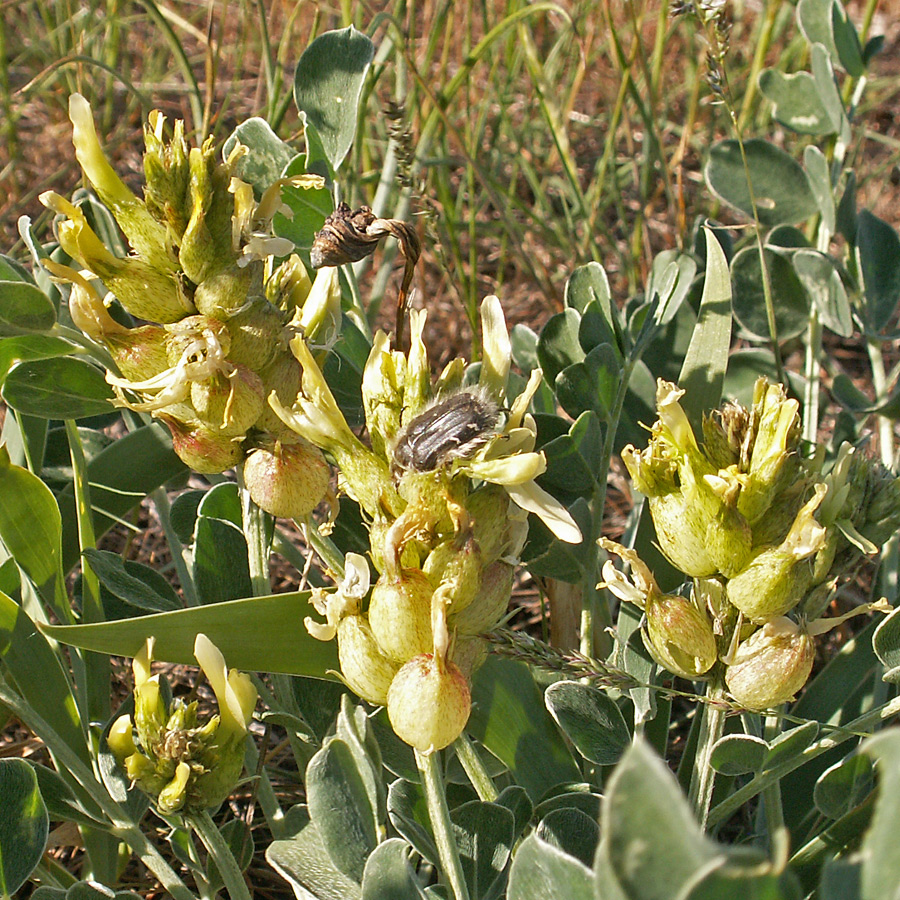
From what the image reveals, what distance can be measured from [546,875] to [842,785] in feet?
1.27

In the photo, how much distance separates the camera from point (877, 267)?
169cm

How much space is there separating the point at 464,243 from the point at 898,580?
160 cm

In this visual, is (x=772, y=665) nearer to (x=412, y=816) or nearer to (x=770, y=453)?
(x=770, y=453)

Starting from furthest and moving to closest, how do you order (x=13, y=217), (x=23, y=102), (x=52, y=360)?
(x=23, y=102)
(x=13, y=217)
(x=52, y=360)

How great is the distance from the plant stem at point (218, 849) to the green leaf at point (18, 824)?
0.49ft

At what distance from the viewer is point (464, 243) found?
109 inches

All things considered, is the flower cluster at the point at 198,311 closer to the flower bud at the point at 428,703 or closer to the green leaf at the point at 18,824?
the flower bud at the point at 428,703

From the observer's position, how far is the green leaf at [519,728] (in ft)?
3.52

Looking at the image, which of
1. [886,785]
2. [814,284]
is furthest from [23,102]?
[886,785]

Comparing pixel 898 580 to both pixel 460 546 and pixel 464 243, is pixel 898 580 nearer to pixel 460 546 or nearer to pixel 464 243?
pixel 460 546

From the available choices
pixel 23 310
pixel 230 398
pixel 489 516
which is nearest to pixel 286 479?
pixel 230 398

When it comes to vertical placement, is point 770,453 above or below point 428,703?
above

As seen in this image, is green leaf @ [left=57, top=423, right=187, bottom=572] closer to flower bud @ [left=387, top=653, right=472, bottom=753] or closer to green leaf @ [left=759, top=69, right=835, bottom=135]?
flower bud @ [left=387, top=653, right=472, bottom=753]

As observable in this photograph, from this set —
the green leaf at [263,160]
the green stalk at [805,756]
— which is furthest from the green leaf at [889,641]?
the green leaf at [263,160]
